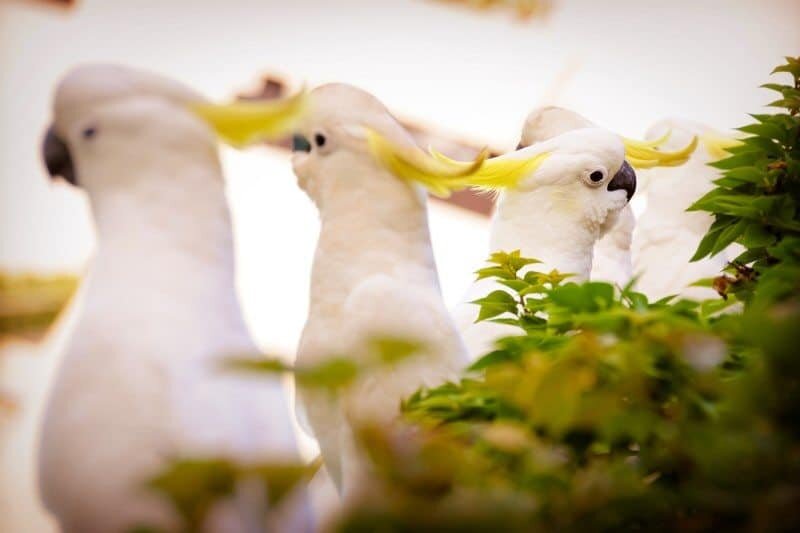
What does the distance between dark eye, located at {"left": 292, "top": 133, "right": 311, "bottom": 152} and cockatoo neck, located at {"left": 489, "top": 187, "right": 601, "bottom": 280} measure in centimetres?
55

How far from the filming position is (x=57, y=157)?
148cm

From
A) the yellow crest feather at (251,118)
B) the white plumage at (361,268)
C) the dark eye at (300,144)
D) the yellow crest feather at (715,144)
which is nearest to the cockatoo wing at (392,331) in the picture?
the white plumage at (361,268)

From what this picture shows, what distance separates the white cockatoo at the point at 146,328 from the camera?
3.99 ft

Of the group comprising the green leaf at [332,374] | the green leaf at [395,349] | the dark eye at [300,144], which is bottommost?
the dark eye at [300,144]

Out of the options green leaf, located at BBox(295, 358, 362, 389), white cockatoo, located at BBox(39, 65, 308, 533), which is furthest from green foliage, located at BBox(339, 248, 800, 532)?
white cockatoo, located at BBox(39, 65, 308, 533)

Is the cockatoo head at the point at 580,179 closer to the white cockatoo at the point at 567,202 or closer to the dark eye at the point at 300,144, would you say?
the white cockatoo at the point at 567,202

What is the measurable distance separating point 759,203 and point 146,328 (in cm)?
101

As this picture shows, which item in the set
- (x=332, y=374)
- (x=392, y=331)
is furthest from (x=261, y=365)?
(x=392, y=331)

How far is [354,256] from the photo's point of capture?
179 centimetres

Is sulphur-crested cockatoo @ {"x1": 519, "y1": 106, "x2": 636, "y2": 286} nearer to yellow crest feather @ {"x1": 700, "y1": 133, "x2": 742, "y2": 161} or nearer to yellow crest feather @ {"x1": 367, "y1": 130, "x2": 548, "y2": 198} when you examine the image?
yellow crest feather @ {"x1": 700, "y1": 133, "x2": 742, "y2": 161}

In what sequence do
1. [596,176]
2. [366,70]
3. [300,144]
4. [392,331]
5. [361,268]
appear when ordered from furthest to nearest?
[366,70], [596,176], [300,144], [361,268], [392,331]

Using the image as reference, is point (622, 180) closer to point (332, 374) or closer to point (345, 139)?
point (345, 139)

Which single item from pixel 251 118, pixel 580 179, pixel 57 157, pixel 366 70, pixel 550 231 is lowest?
pixel 366 70

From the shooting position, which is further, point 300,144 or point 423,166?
point 300,144
